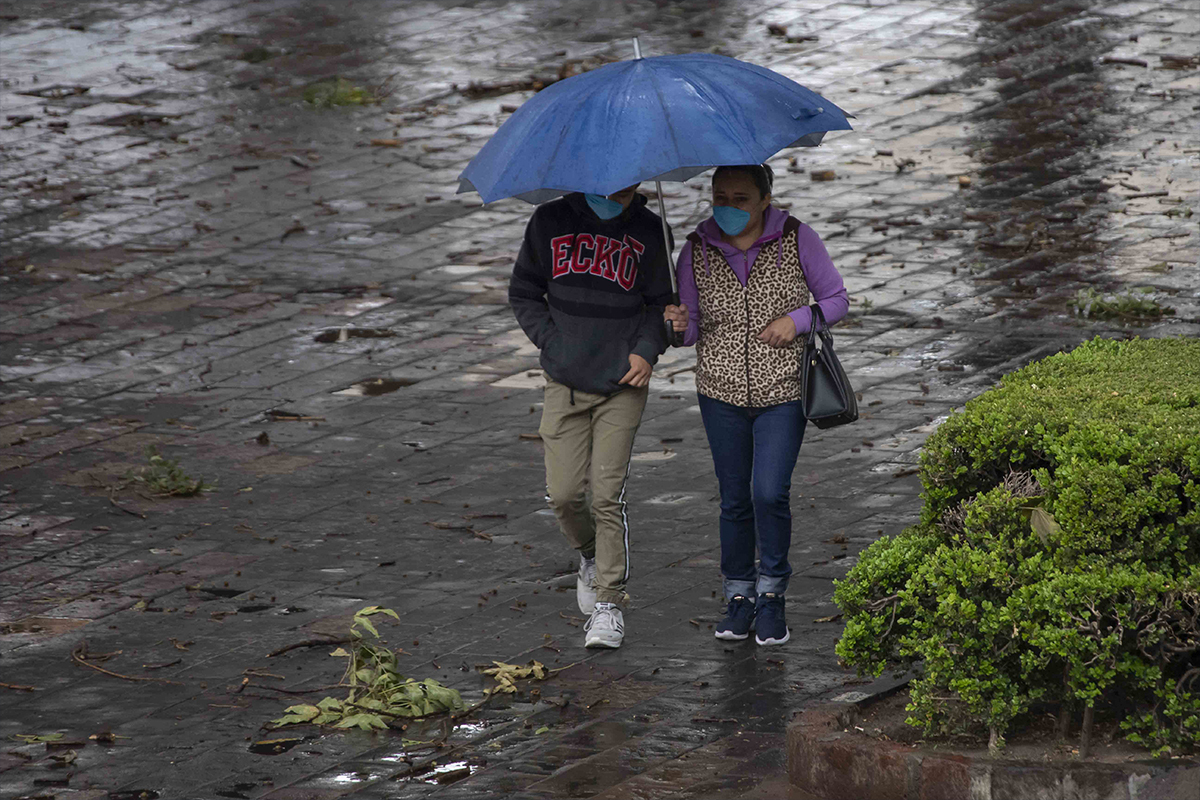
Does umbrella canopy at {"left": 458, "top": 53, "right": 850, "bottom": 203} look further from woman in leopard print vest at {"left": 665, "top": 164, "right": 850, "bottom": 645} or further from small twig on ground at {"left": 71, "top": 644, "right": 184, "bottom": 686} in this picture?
small twig on ground at {"left": 71, "top": 644, "right": 184, "bottom": 686}

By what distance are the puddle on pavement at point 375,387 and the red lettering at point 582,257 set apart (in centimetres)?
329

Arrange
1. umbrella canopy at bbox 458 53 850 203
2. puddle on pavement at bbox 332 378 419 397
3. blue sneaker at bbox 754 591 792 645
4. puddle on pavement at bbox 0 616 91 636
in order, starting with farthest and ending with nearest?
1. puddle on pavement at bbox 332 378 419 397
2. puddle on pavement at bbox 0 616 91 636
3. blue sneaker at bbox 754 591 792 645
4. umbrella canopy at bbox 458 53 850 203

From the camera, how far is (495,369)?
29.0 feet

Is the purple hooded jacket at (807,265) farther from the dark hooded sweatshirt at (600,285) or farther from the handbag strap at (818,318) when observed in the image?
the dark hooded sweatshirt at (600,285)

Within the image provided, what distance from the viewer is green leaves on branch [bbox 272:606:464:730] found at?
502 cm

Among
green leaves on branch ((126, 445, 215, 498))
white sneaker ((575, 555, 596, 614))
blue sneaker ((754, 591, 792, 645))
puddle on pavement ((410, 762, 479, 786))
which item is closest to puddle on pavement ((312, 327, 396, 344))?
green leaves on branch ((126, 445, 215, 498))

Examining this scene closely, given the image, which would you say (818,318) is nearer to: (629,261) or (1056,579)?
(629,261)

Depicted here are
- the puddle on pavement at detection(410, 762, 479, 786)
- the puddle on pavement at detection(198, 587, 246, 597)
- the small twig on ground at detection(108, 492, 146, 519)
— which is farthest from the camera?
the small twig on ground at detection(108, 492, 146, 519)

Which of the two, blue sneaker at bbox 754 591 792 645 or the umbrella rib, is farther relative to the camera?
blue sneaker at bbox 754 591 792 645

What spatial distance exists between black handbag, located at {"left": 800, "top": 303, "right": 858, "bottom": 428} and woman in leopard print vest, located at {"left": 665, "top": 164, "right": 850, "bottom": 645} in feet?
0.29

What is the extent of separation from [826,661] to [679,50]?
36.1 feet

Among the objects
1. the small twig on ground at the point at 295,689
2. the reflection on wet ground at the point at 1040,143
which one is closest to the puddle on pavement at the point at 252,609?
the small twig on ground at the point at 295,689

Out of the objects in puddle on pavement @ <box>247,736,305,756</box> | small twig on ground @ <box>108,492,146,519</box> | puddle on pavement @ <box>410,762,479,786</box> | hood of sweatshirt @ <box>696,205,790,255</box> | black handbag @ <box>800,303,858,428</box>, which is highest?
hood of sweatshirt @ <box>696,205,790,255</box>

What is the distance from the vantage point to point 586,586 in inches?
229
